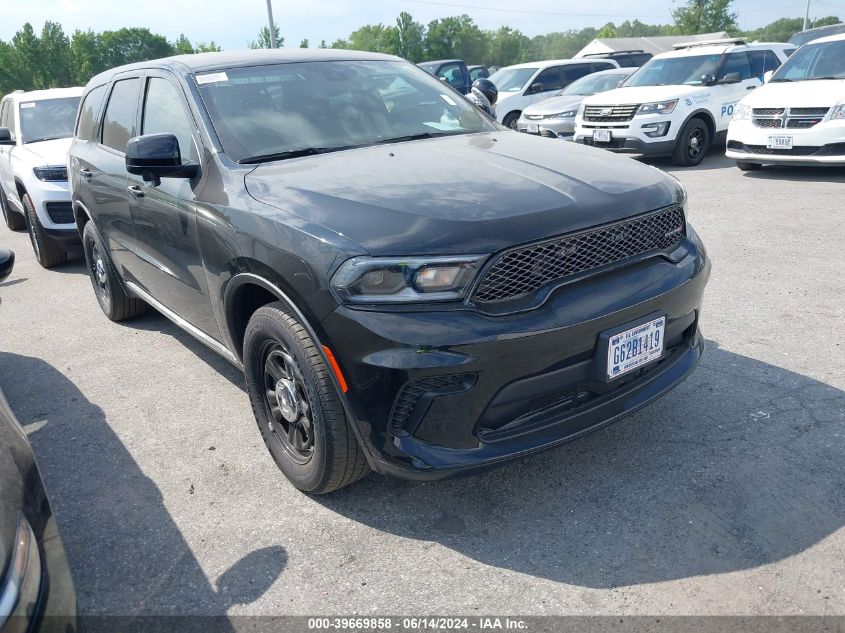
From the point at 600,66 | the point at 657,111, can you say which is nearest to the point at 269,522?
the point at 657,111

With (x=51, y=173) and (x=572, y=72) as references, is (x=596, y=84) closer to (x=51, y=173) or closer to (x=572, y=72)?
(x=572, y=72)

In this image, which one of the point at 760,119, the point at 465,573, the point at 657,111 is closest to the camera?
the point at 465,573

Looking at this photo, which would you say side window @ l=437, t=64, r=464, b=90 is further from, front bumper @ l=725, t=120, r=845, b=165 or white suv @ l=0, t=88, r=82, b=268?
white suv @ l=0, t=88, r=82, b=268

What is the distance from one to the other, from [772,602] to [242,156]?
2.74m

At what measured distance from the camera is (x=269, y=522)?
2.97m

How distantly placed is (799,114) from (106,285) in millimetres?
7896

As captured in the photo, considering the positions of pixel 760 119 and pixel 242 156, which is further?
pixel 760 119

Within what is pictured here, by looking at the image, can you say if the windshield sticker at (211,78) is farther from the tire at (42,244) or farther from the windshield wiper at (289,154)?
the tire at (42,244)

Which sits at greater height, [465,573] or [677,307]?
[677,307]

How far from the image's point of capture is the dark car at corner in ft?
5.58

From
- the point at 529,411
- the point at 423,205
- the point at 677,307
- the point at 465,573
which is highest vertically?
the point at 423,205

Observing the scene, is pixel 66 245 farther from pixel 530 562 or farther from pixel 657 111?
pixel 657 111

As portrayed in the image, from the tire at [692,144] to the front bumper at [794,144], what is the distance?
44.5 inches

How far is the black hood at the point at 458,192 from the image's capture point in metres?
2.53
